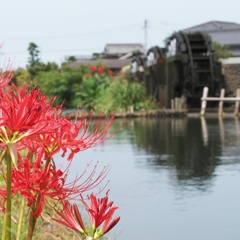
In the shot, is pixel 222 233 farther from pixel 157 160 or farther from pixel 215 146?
pixel 215 146

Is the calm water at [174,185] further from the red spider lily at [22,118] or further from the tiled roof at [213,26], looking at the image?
the tiled roof at [213,26]

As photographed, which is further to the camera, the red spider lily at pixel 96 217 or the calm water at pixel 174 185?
the calm water at pixel 174 185

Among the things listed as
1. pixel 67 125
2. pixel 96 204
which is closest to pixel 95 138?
pixel 67 125

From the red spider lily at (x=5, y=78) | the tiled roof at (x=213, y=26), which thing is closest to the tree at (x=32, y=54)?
the tiled roof at (x=213, y=26)

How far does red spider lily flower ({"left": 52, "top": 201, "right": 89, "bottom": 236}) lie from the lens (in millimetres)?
1825

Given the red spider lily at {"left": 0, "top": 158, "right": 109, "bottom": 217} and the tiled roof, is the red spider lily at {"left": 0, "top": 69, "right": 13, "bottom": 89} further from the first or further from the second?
the tiled roof

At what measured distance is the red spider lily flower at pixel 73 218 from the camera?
1.83 meters

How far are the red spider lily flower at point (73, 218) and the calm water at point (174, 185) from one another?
14.0 feet

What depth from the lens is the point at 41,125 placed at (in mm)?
1729

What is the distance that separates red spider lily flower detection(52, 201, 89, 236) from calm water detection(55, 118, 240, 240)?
A: 14.0 ft

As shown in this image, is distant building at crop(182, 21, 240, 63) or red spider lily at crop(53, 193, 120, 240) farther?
distant building at crop(182, 21, 240, 63)

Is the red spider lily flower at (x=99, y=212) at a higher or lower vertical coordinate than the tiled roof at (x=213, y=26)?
lower

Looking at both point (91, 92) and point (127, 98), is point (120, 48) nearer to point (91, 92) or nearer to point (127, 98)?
point (91, 92)

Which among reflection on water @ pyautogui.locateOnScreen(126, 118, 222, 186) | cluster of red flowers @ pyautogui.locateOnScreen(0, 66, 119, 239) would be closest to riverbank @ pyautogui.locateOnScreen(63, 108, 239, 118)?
reflection on water @ pyautogui.locateOnScreen(126, 118, 222, 186)
